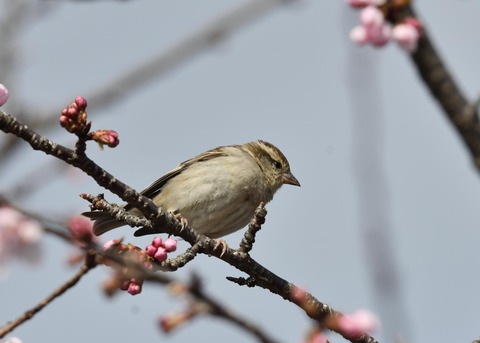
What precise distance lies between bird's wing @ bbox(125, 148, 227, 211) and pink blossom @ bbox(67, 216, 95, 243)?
519cm

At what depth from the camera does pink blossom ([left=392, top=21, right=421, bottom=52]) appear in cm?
297

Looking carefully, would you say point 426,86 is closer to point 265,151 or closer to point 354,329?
point 354,329

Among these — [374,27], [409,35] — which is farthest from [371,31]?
[409,35]

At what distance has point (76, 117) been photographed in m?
3.47

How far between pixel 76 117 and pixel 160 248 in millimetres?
952

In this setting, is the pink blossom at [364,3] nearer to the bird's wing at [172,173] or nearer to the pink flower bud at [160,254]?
the pink flower bud at [160,254]

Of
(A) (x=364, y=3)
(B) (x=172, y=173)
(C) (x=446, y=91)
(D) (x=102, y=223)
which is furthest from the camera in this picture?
(B) (x=172, y=173)

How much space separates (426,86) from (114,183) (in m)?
1.56

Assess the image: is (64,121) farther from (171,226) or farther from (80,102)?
(171,226)

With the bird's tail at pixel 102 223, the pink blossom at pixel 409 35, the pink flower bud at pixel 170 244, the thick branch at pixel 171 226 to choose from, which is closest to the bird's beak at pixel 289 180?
the bird's tail at pixel 102 223

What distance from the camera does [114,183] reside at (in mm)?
3703

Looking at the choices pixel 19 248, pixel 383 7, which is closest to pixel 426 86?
pixel 383 7

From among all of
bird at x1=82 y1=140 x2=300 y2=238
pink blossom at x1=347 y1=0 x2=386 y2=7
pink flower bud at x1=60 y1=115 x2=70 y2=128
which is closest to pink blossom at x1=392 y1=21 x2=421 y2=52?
pink blossom at x1=347 y1=0 x2=386 y2=7

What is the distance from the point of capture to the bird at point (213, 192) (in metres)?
6.95
